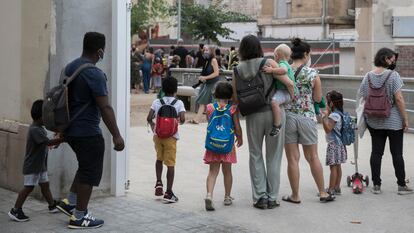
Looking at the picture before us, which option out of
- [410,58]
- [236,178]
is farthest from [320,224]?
[410,58]

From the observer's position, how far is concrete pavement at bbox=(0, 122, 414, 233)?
6559 mm

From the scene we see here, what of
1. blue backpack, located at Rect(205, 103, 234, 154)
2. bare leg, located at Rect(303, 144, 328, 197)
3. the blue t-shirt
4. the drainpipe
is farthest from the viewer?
the drainpipe

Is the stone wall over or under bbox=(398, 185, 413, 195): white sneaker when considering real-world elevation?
over

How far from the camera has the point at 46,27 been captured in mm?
7242

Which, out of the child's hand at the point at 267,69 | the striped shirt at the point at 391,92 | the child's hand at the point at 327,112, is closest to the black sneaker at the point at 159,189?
the child's hand at the point at 267,69

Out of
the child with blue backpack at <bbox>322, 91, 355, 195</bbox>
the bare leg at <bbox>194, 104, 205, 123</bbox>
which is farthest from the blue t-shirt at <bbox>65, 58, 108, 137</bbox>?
the bare leg at <bbox>194, 104, 205, 123</bbox>

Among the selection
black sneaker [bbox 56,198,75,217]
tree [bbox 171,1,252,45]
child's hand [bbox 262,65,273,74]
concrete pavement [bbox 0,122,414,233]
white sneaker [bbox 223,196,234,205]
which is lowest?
concrete pavement [bbox 0,122,414,233]

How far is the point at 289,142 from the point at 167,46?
27.0 m

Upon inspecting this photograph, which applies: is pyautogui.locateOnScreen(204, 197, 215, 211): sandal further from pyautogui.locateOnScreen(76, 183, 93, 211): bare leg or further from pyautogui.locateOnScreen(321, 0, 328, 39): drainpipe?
pyautogui.locateOnScreen(321, 0, 328, 39): drainpipe

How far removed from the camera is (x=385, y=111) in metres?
7.97

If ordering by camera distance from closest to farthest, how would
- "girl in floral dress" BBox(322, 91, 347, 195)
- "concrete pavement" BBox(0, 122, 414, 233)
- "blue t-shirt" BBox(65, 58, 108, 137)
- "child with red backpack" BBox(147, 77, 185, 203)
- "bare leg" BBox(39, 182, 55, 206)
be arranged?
"blue t-shirt" BBox(65, 58, 108, 137) < "concrete pavement" BBox(0, 122, 414, 233) < "bare leg" BBox(39, 182, 55, 206) < "child with red backpack" BBox(147, 77, 185, 203) < "girl in floral dress" BBox(322, 91, 347, 195)

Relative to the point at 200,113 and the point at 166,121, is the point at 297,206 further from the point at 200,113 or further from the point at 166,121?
the point at 200,113

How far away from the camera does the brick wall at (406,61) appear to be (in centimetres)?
2389

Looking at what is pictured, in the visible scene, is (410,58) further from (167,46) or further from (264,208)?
(264,208)
